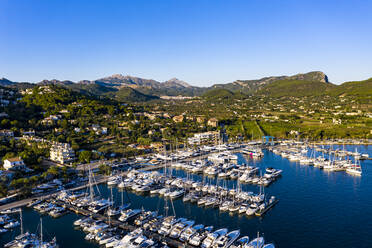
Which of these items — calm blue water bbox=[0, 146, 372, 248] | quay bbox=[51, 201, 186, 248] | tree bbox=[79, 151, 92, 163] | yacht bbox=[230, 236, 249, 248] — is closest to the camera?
yacht bbox=[230, 236, 249, 248]

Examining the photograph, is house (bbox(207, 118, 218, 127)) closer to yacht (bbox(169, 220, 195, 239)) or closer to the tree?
the tree

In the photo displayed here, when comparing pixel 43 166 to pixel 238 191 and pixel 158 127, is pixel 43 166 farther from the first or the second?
pixel 158 127

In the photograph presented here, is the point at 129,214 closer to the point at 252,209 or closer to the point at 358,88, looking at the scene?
the point at 252,209

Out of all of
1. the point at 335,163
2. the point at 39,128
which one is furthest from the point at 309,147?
the point at 39,128

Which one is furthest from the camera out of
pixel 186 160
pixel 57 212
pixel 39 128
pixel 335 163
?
pixel 39 128

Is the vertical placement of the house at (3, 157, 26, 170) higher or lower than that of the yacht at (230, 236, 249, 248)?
higher

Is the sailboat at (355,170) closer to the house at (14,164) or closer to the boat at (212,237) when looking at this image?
the boat at (212,237)

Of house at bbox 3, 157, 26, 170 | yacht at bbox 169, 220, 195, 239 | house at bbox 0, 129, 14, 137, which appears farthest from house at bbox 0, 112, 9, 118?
yacht at bbox 169, 220, 195, 239
